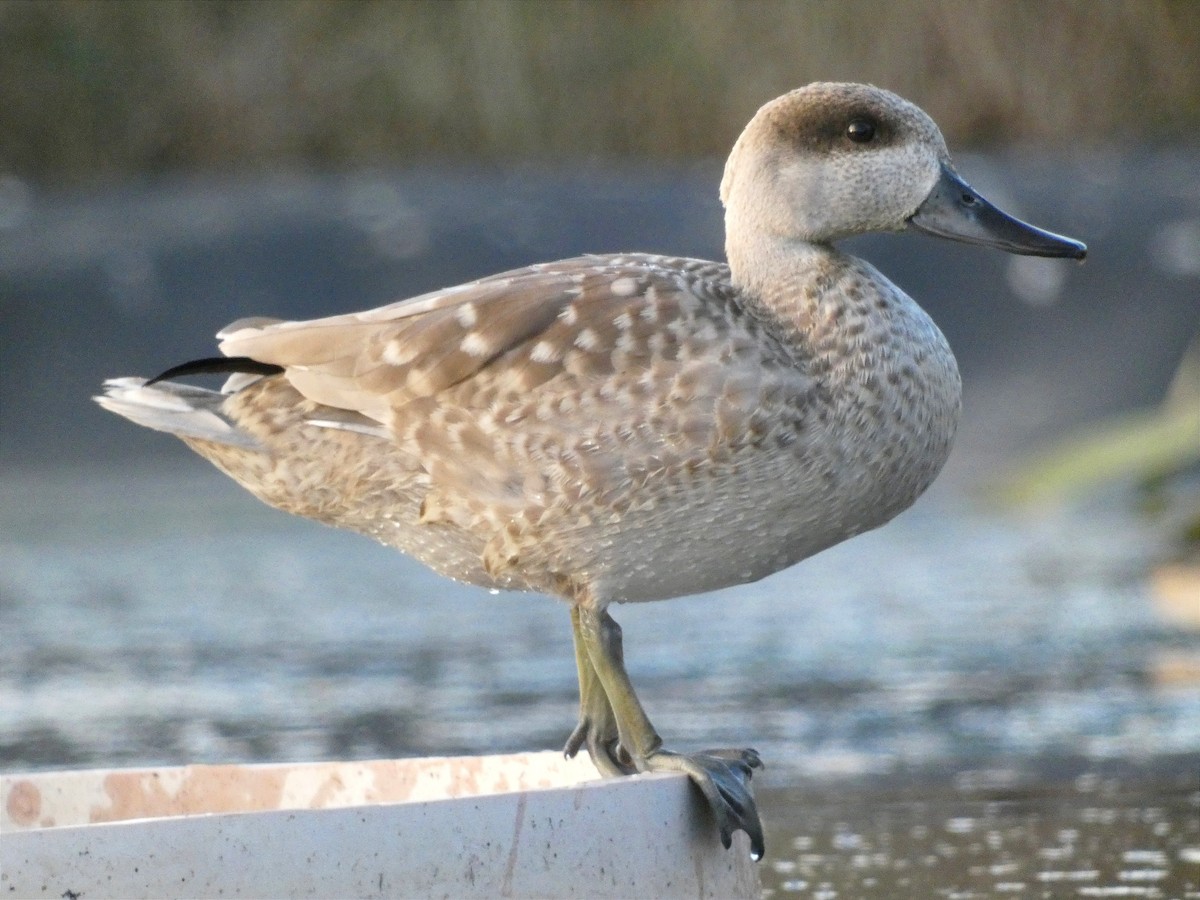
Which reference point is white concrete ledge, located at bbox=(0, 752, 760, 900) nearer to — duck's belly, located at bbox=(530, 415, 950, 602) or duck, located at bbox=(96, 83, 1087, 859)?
duck, located at bbox=(96, 83, 1087, 859)

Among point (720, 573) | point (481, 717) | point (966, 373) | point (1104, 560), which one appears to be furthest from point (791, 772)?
point (966, 373)

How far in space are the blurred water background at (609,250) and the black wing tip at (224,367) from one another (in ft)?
3.77

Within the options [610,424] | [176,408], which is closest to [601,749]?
[610,424]

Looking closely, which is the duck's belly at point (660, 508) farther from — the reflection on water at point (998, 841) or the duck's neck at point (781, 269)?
the reflection on water at point (998, 841)

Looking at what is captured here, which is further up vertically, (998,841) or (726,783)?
(726,783)

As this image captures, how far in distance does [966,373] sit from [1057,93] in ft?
7.27

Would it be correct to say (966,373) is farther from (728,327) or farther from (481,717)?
(728,327)

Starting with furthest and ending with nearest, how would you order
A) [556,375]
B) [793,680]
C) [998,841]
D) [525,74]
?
[525,74]
[793,680]
[998,841]
[556,375]

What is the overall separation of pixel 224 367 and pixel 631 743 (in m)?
0.76

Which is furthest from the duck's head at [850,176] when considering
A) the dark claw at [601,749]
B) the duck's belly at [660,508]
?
the dark claw at [601,749]

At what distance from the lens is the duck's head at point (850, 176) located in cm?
299

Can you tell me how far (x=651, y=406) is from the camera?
109 inches

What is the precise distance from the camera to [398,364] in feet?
9.55

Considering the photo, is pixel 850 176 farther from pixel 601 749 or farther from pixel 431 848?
pixel 431 848
